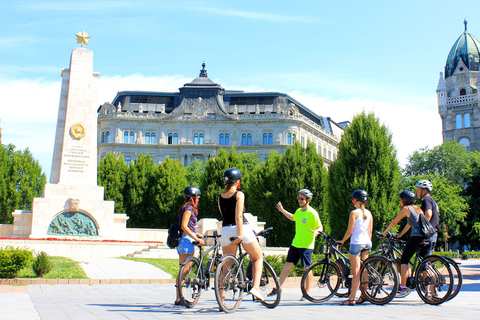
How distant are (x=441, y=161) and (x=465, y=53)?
4284 centimetres

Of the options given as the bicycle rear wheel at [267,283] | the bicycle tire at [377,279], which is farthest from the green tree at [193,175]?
the bicycle rear wheel at [267,283]

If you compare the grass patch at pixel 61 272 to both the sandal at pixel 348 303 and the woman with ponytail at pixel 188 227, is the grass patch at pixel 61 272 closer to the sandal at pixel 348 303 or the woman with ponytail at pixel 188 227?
the woman with ponytail at pixel 188 227

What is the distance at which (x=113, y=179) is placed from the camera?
2104 inches

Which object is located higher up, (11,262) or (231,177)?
(231,177)

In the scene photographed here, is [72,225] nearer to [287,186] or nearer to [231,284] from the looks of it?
[287,186]

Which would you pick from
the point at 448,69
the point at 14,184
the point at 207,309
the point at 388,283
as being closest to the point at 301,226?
the point at 388,283

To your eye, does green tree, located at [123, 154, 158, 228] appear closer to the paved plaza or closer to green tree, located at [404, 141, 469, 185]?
green tree, located at [404, 141, 469, 185]

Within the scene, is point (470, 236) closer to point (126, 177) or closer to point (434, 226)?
point (126, 177)

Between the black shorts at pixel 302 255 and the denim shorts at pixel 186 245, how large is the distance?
2.06 m

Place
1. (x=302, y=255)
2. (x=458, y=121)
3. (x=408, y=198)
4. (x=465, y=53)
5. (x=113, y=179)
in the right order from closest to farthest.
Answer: (x=302, y=255) → (x=408, y=198) → (x=113, y=179) → (x=458, y=121) → (x=465, y=53)

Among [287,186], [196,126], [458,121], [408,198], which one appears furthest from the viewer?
[458,121]

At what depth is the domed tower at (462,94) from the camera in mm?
97562

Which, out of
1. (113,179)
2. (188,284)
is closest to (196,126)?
(113,179)

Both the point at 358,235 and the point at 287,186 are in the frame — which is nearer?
the point at 358,235
